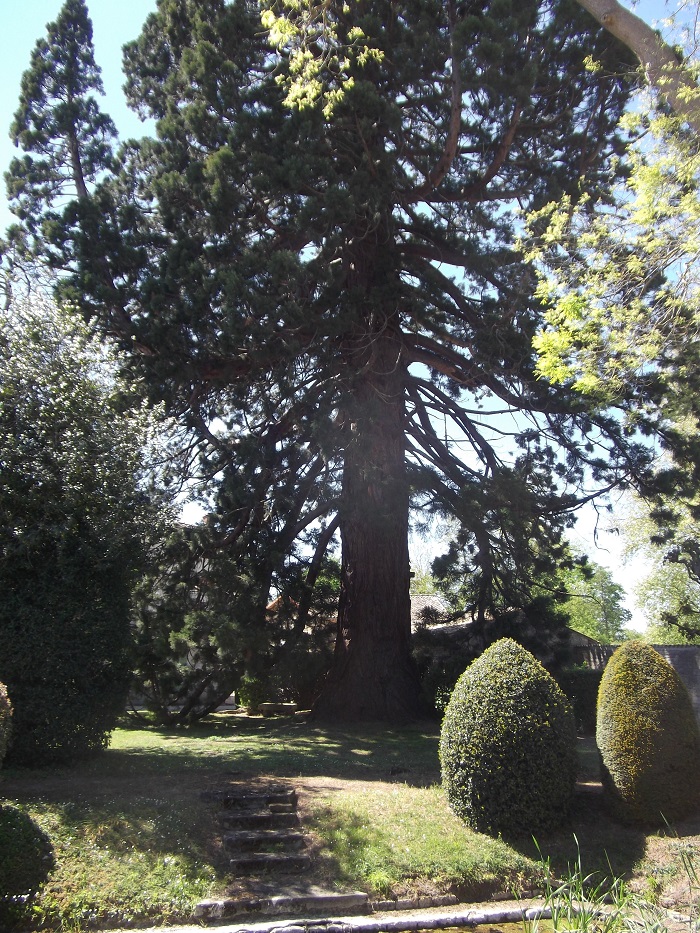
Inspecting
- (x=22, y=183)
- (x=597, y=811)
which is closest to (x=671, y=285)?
(x=597, y=811)

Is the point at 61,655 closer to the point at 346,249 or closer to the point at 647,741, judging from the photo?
the point at 647,741

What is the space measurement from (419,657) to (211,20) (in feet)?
41.3

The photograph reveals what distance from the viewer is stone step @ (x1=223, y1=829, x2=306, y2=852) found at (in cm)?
713

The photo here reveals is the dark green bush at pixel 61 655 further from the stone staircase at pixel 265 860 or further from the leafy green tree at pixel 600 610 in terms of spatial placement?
the leafy green tree at pixel 600 610

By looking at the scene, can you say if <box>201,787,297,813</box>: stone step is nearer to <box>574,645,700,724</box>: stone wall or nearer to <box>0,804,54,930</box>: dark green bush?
<box>0,804,54,930</box>: dark green bush

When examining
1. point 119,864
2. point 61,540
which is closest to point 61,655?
point 61,540

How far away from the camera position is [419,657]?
15.1 m

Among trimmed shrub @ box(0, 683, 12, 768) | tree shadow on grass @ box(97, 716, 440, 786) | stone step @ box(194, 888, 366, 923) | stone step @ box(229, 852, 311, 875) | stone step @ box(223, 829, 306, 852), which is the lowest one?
stone step @ box(194, 888, 366, 923)

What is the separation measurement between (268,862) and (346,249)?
34.7ft

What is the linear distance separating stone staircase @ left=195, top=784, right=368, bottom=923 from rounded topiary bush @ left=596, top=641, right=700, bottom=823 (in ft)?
10.3

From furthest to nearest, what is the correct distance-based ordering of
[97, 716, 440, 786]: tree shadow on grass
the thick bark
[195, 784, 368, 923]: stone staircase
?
[97, 716, 440, 786]: tree shadow on grass, the thick bark, [195, 784, 368, 923]: stone staircase

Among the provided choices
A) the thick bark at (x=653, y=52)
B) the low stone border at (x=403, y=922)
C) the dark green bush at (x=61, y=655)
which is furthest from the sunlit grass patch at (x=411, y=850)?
the thick bark at (x=653, y=52)

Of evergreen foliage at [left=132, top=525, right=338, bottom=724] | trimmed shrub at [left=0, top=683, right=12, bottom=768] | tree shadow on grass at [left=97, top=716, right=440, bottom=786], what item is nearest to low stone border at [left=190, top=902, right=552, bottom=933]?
trimmed shrub at [left=0, top=683, right=12, bottom=768]

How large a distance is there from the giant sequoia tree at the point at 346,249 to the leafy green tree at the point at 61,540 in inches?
87.5
